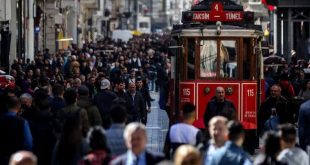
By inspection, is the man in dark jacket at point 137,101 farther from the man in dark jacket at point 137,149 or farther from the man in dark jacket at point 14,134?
Result: the man in dark jacket at point 137,149

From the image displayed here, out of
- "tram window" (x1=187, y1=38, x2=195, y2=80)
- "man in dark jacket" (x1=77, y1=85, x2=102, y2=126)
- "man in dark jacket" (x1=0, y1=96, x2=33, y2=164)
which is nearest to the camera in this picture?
"man in dark jacket" (x1=0, y1=96, x2=33, y2=164)

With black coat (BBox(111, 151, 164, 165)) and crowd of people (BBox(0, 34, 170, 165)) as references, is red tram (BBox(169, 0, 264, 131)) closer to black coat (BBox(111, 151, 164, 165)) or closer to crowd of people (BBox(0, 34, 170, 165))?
crowd of people (BBox(0, 34, 170, 165))

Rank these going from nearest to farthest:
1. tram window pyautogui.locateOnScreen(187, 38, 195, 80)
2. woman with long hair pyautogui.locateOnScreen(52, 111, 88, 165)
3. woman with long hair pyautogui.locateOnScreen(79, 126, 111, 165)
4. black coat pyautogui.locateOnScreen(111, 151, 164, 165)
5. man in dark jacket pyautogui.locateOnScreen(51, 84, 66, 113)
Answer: black coat pyautogui.locateOnScreen(111, 151, 164, 165) < woman with long hair pyautogui.locateOnScreen(79, 126, 111, 165) < woman with long hair pyautogui.locateOnScreen(52, 111, 88, 165) < man in dark jacket pyautogui.locateOnScreen(51, 84, 66, 113) < tram window pyautogui.locateOnScreen(187, 38, 195, 80)

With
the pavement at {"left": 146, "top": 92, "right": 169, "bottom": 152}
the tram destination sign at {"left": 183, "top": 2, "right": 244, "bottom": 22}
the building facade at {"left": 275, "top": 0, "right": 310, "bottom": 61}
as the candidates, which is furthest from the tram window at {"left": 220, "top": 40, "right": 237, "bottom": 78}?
the building facade at {"left": 275, "top": 0, "right": 310, "bottom": 61}

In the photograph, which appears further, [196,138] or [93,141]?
[196,138]

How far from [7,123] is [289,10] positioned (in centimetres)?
4218

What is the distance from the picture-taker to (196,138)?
14.4 m

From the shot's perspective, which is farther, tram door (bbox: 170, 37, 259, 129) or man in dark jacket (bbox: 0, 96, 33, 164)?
tram door (bbox: 170, 37, 259, 129)

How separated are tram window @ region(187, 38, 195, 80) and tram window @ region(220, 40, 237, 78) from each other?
1.91 feet

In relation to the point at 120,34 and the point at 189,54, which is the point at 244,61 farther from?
the point at 120,34

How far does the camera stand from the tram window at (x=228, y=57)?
78.4ft

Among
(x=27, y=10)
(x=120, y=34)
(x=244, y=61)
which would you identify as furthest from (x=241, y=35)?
(x=120, y=34)

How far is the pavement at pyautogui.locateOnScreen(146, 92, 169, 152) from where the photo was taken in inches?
1006

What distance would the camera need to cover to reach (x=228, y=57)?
23969mm
